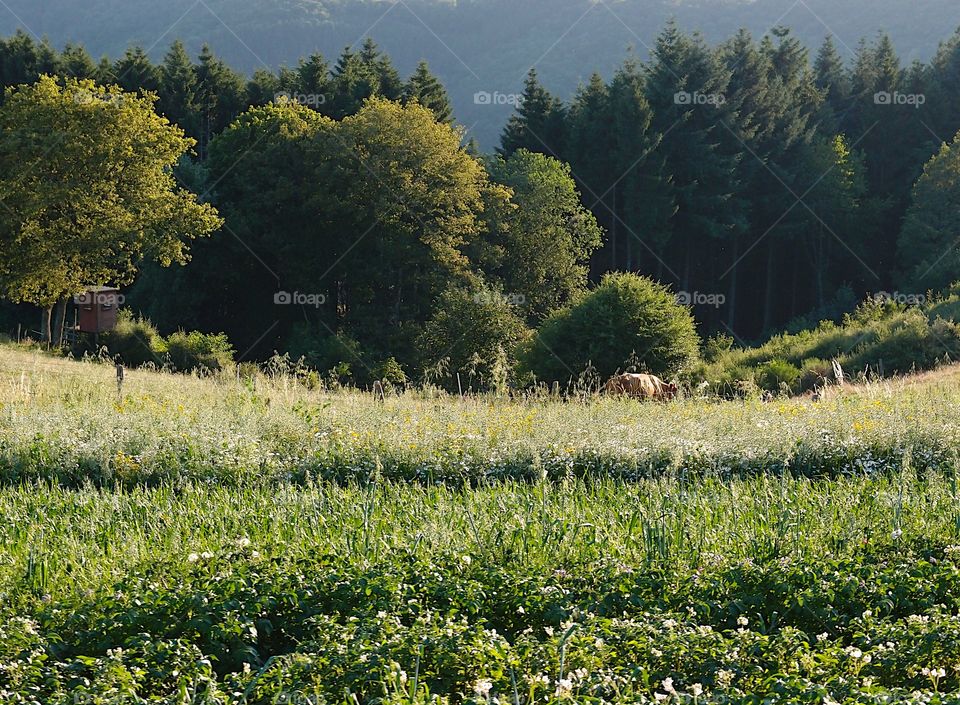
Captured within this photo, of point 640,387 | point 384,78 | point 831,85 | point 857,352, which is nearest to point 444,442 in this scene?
point 640,387

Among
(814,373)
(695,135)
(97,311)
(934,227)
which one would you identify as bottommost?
(97,311)

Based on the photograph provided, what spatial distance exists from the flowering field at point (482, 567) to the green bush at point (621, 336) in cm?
1414

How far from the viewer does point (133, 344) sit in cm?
3288

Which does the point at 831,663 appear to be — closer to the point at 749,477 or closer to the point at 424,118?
the point at 749,477

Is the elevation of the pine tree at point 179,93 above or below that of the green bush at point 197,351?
above

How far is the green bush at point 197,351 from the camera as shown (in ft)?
105

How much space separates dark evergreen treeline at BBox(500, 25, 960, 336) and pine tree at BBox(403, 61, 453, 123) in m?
4.54

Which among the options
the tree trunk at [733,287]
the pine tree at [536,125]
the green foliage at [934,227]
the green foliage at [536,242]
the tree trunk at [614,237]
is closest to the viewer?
the green foliage at [536,242]

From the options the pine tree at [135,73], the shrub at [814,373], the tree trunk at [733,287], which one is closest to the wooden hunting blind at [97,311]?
the pine tree at [135,73]

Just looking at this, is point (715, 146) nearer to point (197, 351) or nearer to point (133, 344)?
point (197, 351)

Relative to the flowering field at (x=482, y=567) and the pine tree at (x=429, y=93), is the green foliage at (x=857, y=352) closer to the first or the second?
the flowering field at (x=482, y=567)

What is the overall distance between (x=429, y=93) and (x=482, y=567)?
4296 cm

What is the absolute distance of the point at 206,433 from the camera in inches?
389

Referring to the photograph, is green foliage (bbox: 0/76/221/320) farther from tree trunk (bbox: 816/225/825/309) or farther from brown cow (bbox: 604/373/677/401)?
tree trunk (bbox: 816/225/825/309)
